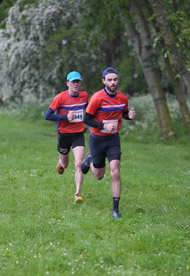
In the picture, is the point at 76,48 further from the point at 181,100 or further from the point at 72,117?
the point at 72,117

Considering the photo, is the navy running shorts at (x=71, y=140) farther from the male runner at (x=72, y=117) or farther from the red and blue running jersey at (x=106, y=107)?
the red and blue running jersey at (x=106, y=107)

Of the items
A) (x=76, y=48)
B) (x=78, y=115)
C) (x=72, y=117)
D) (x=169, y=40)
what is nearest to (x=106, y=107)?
(x=72, y=117)

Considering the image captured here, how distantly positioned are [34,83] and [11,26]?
3622 millimetres

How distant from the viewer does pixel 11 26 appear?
23516mm

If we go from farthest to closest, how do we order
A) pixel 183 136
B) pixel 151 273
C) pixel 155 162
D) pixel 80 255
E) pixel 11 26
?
pixel 11 26 → pixel 183 136 → pixel 155 162 → pixel 80 255 → pixel 151 273

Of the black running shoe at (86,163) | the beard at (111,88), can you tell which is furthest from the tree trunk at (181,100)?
the beard at (111,88)

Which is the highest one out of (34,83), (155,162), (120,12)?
(120,12)

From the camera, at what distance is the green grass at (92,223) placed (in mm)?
5766

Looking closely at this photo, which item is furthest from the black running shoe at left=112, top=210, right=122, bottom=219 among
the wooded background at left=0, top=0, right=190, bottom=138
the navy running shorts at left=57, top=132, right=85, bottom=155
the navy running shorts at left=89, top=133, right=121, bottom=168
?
the wooded background at left=0, top=0, right=190, bottom=138

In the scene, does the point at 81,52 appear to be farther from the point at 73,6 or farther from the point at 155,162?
the point at 155,162

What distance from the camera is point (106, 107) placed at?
7.77 m

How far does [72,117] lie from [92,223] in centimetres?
203

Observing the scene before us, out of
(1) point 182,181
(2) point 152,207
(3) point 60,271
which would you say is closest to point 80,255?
(3) point 60,271

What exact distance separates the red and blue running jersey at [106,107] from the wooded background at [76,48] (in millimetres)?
9272
